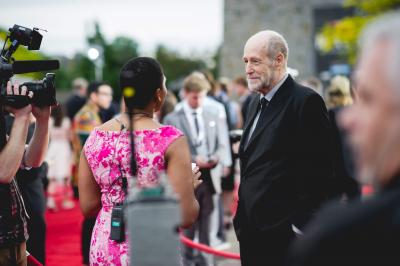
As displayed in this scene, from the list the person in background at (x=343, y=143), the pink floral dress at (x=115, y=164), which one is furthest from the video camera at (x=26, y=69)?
the person in background at (x=343, y=143)

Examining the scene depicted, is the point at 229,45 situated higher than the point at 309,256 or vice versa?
the point at 229,45

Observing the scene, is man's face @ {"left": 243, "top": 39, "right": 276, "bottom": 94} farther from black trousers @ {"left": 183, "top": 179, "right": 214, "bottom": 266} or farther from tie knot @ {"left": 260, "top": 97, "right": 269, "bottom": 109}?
black trousers @ {"left": 183, "top": 179, "right": 214, "bottom": 266}

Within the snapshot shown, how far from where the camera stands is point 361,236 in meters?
1.33

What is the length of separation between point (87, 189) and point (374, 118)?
2.05 meters

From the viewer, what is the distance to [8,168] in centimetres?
328

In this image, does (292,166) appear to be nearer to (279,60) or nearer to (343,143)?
(279,60)

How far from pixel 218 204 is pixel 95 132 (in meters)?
4.75

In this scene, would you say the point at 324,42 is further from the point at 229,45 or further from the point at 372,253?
the point at 372,253

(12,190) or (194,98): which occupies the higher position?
(194,98)

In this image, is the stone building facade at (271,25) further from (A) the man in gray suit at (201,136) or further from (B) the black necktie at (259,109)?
(B) the black necktie at (259,109)

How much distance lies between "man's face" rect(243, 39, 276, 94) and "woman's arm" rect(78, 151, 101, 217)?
1.37 metres

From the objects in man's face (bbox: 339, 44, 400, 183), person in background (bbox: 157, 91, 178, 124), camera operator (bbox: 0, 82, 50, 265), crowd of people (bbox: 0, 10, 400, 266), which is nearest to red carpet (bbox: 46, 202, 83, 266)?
crowd of people (bbox: 0, 10, 400, 266)

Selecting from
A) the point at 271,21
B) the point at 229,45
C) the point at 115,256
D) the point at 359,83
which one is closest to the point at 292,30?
the point at 271,21

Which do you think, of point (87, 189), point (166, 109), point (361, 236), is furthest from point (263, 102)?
point (166, 109)
